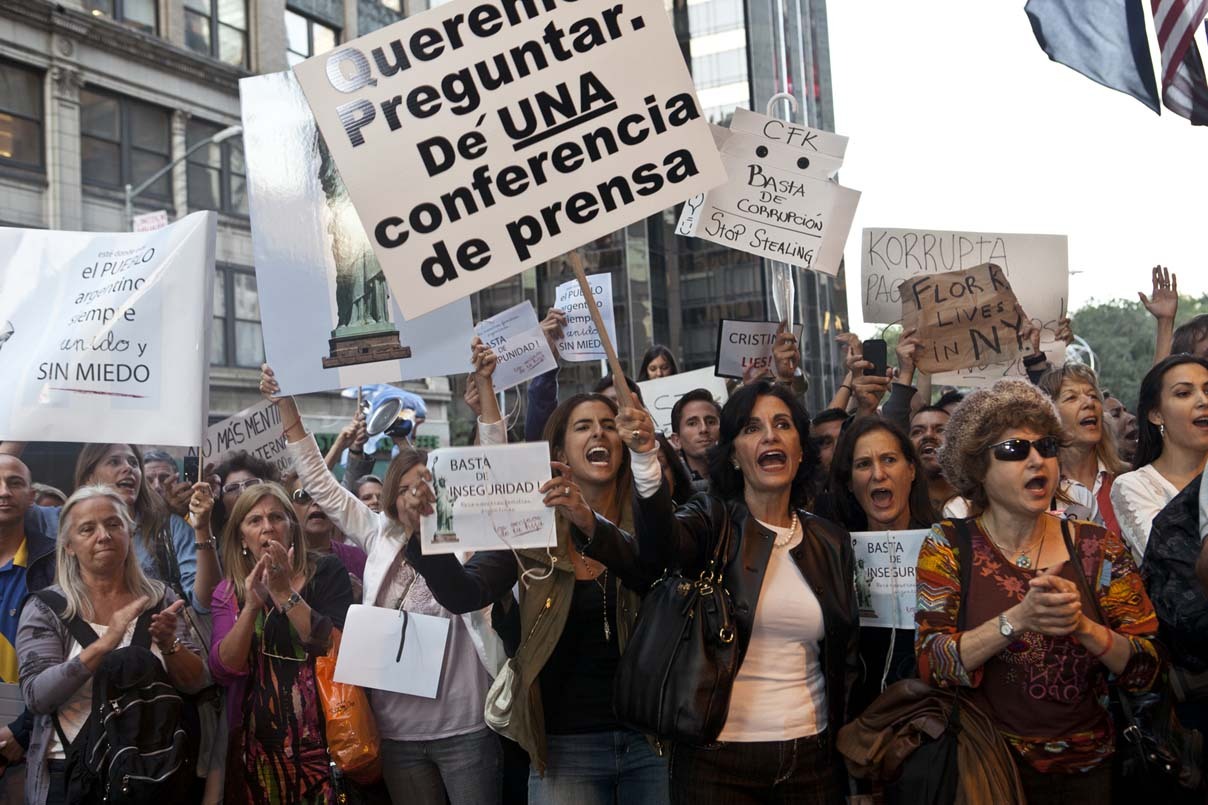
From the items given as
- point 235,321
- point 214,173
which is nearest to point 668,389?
point 235,321

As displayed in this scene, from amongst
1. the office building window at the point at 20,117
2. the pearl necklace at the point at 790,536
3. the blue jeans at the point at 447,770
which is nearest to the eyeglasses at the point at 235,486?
the blue jeans at the point at 447,770

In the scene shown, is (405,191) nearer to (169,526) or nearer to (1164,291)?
(169,526)

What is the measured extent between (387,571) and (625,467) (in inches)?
43.7

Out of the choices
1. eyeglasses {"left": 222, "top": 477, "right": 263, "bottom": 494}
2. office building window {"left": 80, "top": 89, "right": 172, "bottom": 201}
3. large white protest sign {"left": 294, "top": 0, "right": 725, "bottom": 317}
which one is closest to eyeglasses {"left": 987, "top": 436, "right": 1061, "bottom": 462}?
large white protest sign {"left": 294, "top": 0, "right": 725, "bottom": 317}

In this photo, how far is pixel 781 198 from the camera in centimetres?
643

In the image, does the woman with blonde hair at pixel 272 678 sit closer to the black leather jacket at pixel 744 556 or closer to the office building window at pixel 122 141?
the black leather jacket at pixel 744 556

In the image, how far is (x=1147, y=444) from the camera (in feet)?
14.8

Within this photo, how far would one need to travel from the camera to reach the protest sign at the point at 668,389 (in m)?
7.58

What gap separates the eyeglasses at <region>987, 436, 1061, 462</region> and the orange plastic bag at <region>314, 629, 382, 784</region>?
2.51 metres

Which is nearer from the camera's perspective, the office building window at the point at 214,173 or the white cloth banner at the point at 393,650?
the white cloth banner at the point at 393,650

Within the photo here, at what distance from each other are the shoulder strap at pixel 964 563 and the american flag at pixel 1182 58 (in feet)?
13.1

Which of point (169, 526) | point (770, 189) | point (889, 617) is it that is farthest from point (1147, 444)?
point (169, 526)

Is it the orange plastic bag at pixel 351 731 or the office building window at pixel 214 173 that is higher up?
the office building window at pixel 214 173

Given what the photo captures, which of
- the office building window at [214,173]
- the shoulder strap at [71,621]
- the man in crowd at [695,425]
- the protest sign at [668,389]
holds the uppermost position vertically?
the office building window at [214,173]
